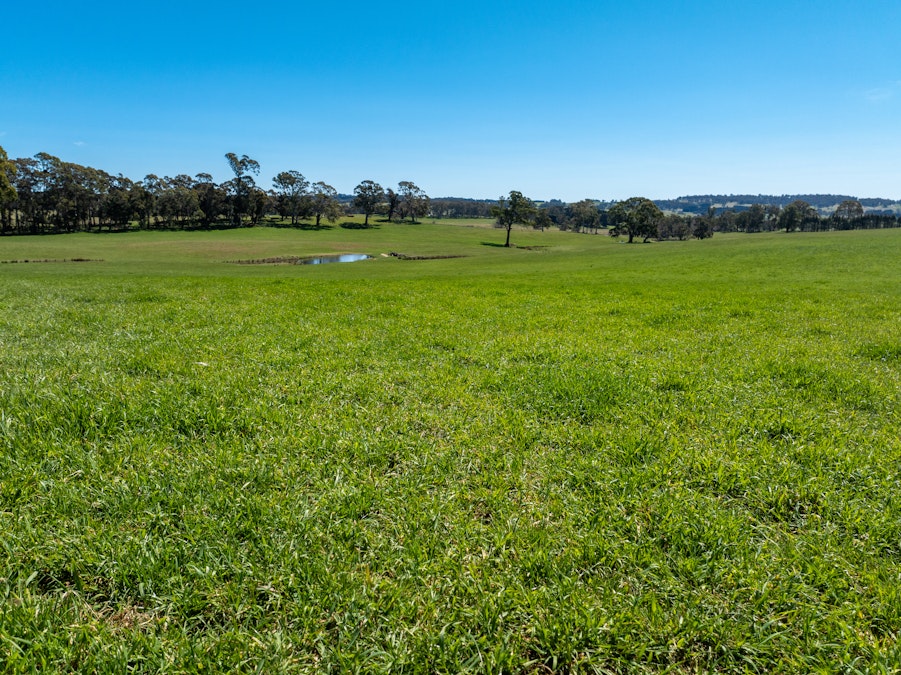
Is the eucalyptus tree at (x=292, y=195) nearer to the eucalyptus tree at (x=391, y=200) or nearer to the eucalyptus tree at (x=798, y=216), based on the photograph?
the eucalyptus tree at (x=391, y=200)

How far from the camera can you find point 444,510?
12.0ft

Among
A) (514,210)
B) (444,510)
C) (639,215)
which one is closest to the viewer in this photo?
(444,510)

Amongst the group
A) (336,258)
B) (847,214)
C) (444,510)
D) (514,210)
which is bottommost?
(444,510)

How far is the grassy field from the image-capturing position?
99.0 inches

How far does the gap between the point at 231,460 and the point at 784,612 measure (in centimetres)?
445

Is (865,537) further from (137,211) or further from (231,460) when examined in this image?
(137,211)

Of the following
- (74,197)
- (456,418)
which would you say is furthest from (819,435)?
(74,197)

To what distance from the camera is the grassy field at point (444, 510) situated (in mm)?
2516

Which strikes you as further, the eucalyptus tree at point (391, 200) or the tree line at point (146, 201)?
the eucalyptus tree at point (391, 200)

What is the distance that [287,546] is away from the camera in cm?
313

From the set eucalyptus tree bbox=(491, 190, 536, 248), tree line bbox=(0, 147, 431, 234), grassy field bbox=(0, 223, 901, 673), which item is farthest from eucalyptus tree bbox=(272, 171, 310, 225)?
grassy field bbox=(0, 223, 901, 673)

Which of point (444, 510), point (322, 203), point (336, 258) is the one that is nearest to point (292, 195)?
point (322, 203)

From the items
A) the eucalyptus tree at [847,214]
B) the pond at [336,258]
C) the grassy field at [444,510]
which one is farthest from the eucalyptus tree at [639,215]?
the grassy field at [444,510]

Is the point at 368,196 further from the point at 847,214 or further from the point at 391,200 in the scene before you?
the point at 847,214
